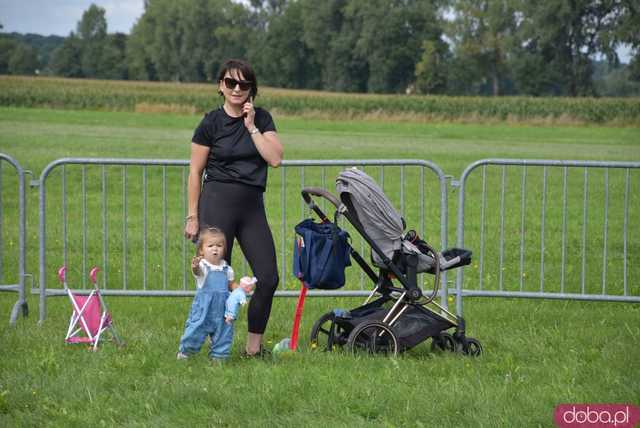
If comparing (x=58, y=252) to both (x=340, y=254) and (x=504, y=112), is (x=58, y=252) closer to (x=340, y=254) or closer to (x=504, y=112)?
(x=340, y=254)

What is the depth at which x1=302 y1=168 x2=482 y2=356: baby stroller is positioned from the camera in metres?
6.91

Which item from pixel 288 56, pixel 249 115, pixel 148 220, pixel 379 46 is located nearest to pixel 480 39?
pixel 379 46

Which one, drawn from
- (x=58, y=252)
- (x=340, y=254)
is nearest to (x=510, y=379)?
(x=340, y=254)

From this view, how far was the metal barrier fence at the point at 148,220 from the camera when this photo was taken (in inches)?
342

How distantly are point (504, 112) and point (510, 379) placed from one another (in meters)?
51.3

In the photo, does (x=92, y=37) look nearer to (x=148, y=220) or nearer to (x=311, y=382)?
(x=148, y=220)

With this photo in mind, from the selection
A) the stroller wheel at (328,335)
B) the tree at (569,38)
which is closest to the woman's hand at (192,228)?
the stroller wheel at (328,335)

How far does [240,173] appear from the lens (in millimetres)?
6727

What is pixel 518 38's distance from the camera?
313 feet

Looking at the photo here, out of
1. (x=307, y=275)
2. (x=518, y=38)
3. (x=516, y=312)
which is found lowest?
(x=516, y=312)

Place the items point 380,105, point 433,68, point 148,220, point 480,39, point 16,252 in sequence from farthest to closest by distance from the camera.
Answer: point 433,68 → point 480,39 → point 380,105 → point 148,220 → point 16,252

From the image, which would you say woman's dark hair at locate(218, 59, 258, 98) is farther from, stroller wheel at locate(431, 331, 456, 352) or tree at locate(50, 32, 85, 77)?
tree at locate(50, 32, 85, 77)

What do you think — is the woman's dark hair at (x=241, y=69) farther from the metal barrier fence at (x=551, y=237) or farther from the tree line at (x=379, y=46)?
the tree line at (x=379, y=46)

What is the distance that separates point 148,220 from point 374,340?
8.50 m
